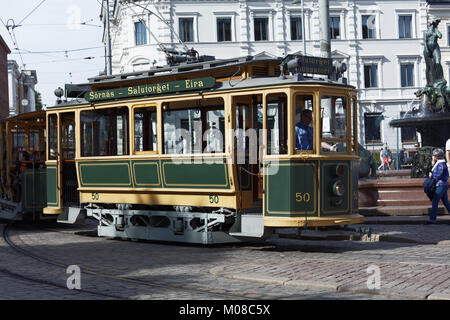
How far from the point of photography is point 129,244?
13156mm

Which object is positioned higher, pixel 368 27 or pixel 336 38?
pixel 368 27

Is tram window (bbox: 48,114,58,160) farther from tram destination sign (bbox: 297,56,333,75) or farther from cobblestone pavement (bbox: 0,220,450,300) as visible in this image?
tram destination sign (bbox: 297,56,333,75)

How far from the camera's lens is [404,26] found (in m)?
50.0

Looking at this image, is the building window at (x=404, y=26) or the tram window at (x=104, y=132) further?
the building window at (x=404, y=26)

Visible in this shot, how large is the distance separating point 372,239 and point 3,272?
620 cm

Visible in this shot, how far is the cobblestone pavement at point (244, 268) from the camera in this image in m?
7.75

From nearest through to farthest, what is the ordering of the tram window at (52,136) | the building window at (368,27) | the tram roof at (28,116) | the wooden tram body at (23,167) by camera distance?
1. the tram window at (52,136)
2. the tram roof at (28,116)
3. the wooden tram body at (23,167)
4. the building window at (368,27)

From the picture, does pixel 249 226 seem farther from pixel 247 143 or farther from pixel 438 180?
pixel 438 180

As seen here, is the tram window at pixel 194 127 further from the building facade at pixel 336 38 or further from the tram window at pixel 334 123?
the building facade at pixel 336 38

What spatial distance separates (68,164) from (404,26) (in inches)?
1558

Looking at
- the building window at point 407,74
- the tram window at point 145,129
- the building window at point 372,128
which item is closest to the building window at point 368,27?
the building window at point 407,74

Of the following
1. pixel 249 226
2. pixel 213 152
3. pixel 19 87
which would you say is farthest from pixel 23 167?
pixel 19 87

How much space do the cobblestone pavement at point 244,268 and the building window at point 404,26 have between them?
3817 centimetres

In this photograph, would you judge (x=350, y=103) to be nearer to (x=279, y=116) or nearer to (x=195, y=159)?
(x=279, y=116)
